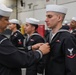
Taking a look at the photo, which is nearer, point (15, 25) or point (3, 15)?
point (3, 15)

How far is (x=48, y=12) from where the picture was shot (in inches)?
93.5

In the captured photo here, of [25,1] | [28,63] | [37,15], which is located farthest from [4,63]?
[25,1]

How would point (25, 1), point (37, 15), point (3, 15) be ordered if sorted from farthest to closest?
point (25, 1) → point (37, 15) → point (3, 15)

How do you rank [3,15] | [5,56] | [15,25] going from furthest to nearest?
[15,25]
[3,15]
[5,56]

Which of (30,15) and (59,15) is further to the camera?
(30,15)

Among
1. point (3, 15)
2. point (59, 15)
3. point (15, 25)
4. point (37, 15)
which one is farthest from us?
point (37, 15)

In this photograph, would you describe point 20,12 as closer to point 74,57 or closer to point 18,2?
point 18,2

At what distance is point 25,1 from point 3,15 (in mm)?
8525

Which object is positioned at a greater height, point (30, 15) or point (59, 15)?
point (59, 15)

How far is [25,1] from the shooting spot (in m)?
10.5

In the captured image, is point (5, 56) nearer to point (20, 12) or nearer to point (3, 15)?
point (3, 15)

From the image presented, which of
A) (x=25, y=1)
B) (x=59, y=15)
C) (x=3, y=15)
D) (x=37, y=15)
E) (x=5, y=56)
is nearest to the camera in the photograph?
(x=5, y=56)

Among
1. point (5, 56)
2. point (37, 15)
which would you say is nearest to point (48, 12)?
point (5, 56)

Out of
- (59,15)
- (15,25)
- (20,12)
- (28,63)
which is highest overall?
(59,15)
